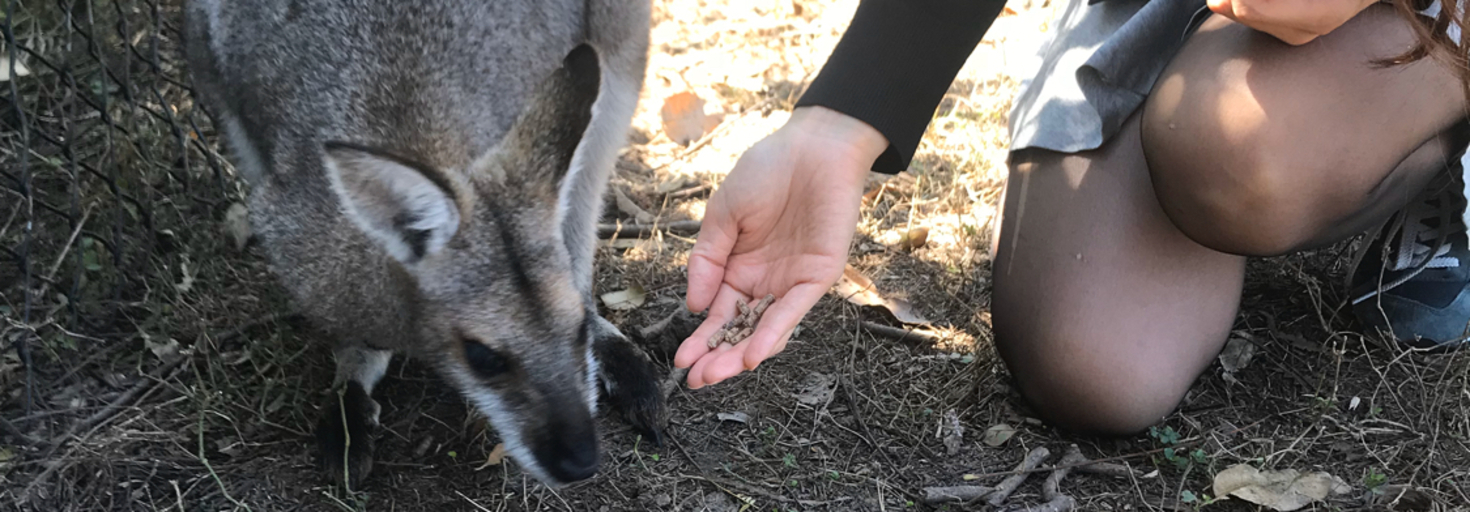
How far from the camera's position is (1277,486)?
195 cm

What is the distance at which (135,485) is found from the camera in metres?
1.98

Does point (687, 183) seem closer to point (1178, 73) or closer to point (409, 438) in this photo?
point (409, 438)

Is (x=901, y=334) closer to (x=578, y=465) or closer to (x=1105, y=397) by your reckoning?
(x=1105, y=397)

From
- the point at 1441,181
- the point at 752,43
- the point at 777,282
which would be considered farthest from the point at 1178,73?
the point at 752,43

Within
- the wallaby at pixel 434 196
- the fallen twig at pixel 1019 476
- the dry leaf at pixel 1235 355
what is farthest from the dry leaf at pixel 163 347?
the dry leaf at pixel 1235 355

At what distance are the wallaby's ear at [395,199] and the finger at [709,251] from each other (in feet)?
1.48

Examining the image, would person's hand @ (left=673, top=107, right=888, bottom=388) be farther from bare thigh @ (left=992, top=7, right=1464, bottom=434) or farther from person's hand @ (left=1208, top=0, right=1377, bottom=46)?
person's hand @ (left=1208, top=0, right=1377, bottom=46)

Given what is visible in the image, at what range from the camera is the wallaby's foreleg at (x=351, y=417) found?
2059 mm

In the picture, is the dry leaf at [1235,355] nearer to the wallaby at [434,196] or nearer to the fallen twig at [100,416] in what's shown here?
the wallaby at [434,196]

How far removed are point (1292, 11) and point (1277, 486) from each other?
873mm

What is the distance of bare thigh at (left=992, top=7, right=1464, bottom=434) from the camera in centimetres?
191

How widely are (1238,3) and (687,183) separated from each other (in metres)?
1.86

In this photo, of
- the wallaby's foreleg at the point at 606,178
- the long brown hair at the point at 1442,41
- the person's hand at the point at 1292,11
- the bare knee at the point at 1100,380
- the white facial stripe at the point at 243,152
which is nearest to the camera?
the long brown hair at the point at 1442,41

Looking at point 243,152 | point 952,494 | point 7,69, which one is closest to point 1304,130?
point 952,494
